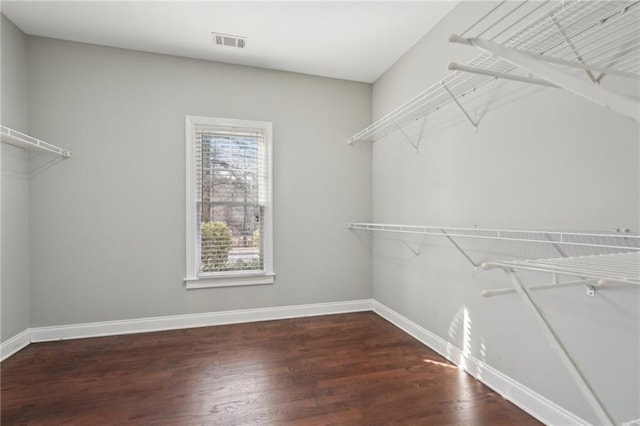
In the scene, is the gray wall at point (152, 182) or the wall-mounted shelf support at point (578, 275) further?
the gray wall at point (152, 182)

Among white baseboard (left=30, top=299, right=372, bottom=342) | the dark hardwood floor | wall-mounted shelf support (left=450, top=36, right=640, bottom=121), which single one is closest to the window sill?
white baseboard (left=30, top=299, right=372, bottom=342)

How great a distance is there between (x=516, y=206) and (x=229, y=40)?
2565mm

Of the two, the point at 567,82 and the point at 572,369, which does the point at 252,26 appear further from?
the point at 572,369

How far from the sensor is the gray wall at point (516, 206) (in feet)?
4.55

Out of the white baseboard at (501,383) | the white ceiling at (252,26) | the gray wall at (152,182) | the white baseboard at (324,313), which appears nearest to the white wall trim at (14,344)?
the white baseboard at (324,313)

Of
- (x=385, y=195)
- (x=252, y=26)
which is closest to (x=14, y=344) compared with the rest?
(x=252, y=26)

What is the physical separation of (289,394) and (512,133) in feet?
6.71

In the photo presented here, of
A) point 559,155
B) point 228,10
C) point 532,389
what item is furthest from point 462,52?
point 532,389

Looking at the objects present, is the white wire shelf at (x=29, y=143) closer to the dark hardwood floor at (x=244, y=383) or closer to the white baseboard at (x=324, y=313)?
the white baseboard at (x=324, y=313)

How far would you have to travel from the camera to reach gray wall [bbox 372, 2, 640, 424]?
4.55 feet

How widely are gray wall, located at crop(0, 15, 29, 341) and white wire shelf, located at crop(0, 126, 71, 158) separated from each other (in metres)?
0.08

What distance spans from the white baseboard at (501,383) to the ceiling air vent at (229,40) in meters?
2.89

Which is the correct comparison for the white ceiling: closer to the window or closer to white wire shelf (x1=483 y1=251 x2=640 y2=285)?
the window

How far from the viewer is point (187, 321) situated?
119 inches
